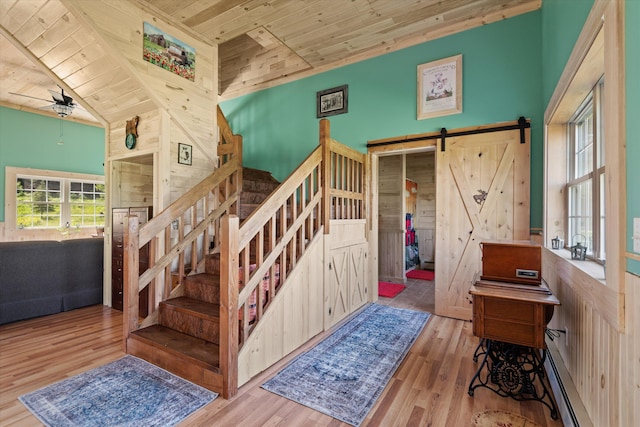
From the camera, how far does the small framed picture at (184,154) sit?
3.70 meters

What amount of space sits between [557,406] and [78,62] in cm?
531

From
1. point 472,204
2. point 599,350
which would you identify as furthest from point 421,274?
point 599,350

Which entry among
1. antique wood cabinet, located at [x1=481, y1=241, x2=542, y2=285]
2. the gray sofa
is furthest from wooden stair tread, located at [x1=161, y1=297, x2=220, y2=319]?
antique wood cabinet, located at [x1=481, y1=241, x2=542, y2=285]

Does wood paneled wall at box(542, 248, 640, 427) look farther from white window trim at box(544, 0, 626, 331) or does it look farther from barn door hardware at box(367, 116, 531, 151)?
barn door hardware at box(367, 116, 531, 151)

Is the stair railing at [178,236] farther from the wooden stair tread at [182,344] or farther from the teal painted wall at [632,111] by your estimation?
the teal painted wall at [632,111]

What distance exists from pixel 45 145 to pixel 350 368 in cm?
771

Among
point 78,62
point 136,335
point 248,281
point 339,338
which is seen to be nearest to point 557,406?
point 339,338

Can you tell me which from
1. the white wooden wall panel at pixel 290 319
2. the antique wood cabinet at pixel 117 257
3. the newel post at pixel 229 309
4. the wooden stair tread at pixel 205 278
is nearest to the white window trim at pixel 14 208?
the antique wood cabinet at pixel 117 257

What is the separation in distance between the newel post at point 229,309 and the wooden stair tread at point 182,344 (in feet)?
0.45

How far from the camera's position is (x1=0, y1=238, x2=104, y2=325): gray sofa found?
3506mm

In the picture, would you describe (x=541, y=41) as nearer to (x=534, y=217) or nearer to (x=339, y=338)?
(x=534, y=217)

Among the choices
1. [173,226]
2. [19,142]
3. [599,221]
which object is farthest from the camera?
[19,142]

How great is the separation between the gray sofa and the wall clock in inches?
60.5

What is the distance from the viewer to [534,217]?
3363 millimetres
